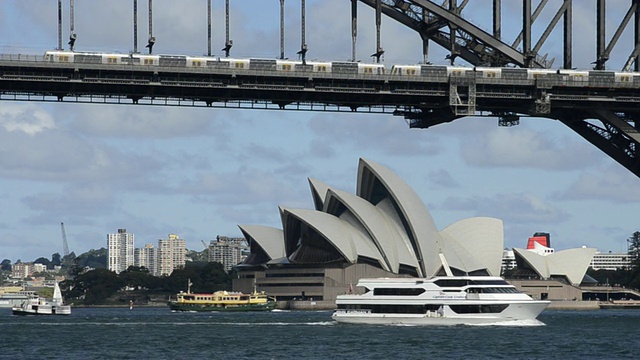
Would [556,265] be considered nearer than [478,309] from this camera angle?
No

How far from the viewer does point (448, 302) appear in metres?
82.7

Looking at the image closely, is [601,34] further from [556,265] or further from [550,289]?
[556,265]

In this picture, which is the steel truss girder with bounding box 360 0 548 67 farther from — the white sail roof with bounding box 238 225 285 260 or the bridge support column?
the white sail roof with bounding box 238 225 285 260

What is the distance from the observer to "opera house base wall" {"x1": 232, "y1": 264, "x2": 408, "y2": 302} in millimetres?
144125

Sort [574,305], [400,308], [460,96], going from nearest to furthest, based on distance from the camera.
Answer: [460,96] < [400,308] < [574,305]

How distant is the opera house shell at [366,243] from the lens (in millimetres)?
139750

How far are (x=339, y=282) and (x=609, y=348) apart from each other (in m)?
81.3

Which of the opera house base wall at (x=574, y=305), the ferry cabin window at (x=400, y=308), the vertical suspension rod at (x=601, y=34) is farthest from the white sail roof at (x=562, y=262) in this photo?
the vertical suspension rod at (x=601, y=34)

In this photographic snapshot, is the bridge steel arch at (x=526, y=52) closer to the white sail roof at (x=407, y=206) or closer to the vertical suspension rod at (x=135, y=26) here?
the vertical suspension rod at (x=135, y=26)

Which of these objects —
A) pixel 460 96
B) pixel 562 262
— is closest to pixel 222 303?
pixel 562 262

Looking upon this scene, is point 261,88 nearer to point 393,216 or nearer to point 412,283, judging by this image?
point 412,283

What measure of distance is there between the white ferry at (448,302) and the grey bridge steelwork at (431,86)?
9.84m

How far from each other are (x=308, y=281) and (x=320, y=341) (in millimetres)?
79682

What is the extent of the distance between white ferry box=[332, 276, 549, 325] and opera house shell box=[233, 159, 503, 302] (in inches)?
1992
